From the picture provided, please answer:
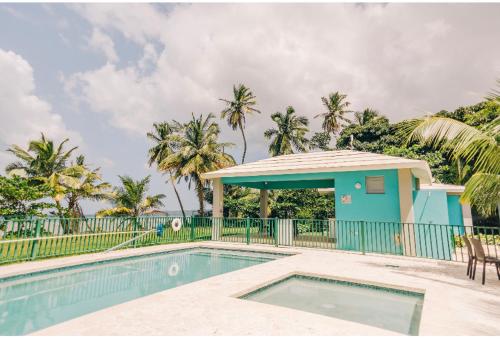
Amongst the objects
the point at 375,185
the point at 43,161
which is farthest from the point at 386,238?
the point at 43,161

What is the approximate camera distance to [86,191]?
2086 centimetres

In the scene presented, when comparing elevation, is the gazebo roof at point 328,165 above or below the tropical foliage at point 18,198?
above

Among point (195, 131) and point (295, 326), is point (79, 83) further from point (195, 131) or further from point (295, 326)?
point (195, 131)

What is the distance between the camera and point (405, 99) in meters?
16.9

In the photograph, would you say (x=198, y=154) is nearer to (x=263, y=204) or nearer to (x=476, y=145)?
(x=263, y=204)

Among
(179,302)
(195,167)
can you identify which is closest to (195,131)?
(195,167)

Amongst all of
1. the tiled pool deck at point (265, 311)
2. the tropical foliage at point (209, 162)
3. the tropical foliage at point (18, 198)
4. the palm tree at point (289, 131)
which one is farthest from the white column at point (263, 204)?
the palm tree at point (289, 131)

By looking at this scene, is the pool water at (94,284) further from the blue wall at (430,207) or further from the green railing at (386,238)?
the blue wall at (430,207)

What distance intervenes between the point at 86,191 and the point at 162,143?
387 inches

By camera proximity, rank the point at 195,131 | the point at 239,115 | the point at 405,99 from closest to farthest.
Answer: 1. the point at 405,99
2. the point at 195,131
3. the point at 239,115

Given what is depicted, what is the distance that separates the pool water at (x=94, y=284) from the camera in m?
5.32

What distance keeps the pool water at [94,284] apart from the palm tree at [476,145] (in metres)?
7.02

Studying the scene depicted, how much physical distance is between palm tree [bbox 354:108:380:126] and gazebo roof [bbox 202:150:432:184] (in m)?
25.8

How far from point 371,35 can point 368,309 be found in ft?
27.3
